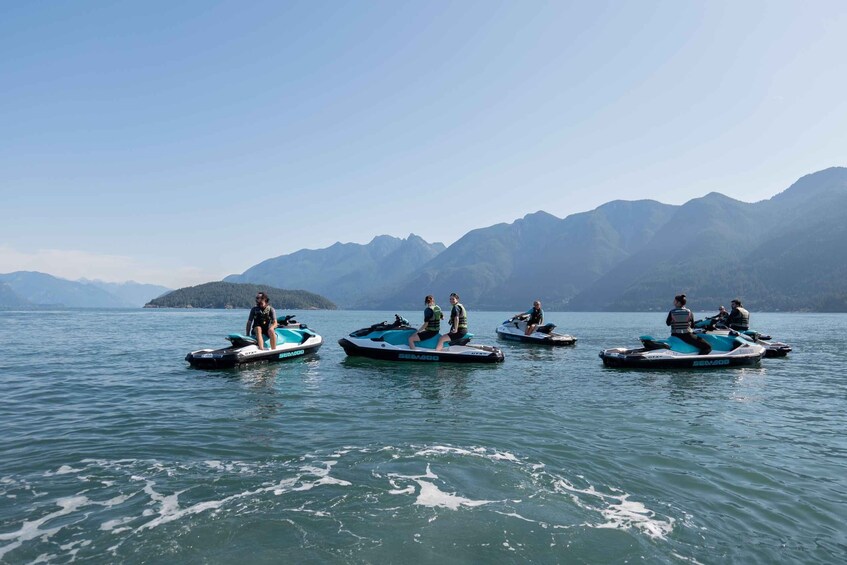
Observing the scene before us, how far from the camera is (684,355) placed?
71.9 ft

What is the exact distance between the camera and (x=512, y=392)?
52.3 ft

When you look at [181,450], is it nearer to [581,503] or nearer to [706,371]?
[581,503]

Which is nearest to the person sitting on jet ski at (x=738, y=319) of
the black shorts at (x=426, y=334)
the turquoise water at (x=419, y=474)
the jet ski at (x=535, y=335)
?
the jet ski at (x=535, y=335)

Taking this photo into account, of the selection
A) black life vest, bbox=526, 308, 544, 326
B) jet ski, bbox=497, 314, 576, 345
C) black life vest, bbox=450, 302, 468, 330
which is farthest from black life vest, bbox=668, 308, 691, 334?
black life vest, bbox=526, 308, 544, 326

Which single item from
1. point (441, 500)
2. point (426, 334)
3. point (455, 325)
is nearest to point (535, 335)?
point (455, 325)

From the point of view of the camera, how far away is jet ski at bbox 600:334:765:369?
2166 centimetres

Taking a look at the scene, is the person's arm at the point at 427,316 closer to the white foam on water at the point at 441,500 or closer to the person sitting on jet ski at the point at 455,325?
the person sitting on jet ski at the point at 455,325

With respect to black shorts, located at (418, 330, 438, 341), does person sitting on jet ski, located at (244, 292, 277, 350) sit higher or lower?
higher

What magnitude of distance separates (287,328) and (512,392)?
13161mm

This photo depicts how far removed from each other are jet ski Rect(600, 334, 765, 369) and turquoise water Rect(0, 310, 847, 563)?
5342 mm

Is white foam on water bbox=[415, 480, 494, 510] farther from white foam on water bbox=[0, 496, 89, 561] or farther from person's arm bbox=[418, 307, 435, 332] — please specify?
person's arm bbox=[418, 307, 435, 332]

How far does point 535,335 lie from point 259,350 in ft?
65.3

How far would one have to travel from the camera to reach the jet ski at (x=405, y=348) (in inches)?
907

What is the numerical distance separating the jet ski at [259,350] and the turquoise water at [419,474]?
4014 mm
